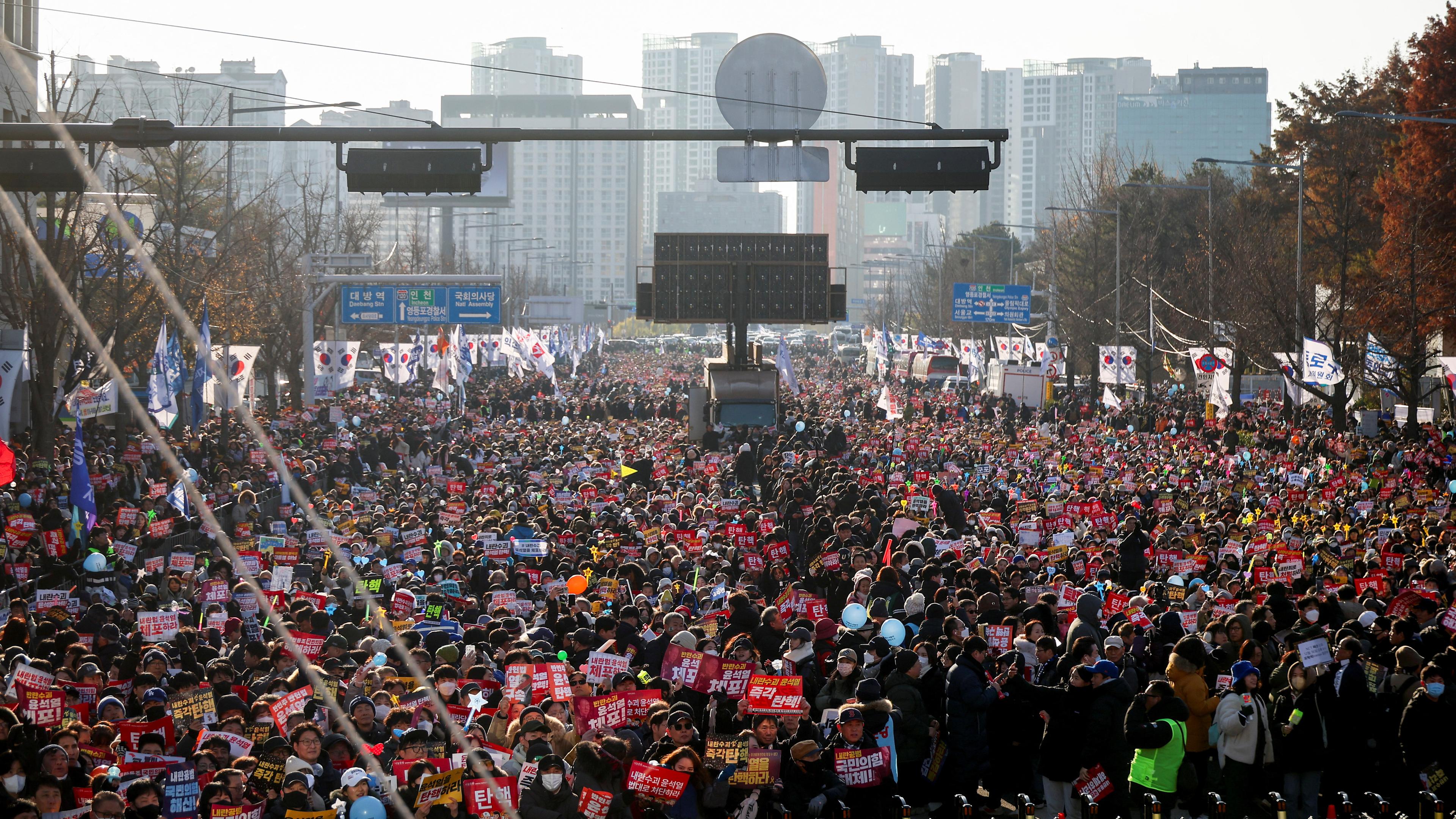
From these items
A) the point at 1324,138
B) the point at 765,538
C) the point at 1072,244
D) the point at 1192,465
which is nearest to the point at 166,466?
the point at 765,538

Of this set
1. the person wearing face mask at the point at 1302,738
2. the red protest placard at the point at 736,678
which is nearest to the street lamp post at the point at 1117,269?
the person wearing face mask at the point at 1302,738

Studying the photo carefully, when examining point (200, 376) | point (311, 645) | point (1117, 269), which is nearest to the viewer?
point (311, 645)

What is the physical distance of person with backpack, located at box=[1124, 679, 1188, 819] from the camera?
30.3ft

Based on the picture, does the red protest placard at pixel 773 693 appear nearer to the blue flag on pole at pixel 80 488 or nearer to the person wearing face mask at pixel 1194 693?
the person wearing face mask at pixel 1194 693

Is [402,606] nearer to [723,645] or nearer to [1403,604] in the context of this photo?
[723,645]

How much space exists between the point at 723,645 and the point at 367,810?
508cm

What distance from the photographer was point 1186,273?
203 feet

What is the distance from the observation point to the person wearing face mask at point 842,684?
1002 cm

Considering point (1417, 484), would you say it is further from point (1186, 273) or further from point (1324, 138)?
point (1186, 273)

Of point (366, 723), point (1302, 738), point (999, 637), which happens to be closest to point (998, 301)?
point (999, 637)

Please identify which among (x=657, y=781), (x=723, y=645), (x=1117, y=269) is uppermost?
(x=1117, y=269)

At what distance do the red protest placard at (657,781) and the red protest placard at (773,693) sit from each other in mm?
918

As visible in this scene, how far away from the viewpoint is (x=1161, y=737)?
911 cm

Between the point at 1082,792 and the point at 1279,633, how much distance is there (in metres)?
3.06
